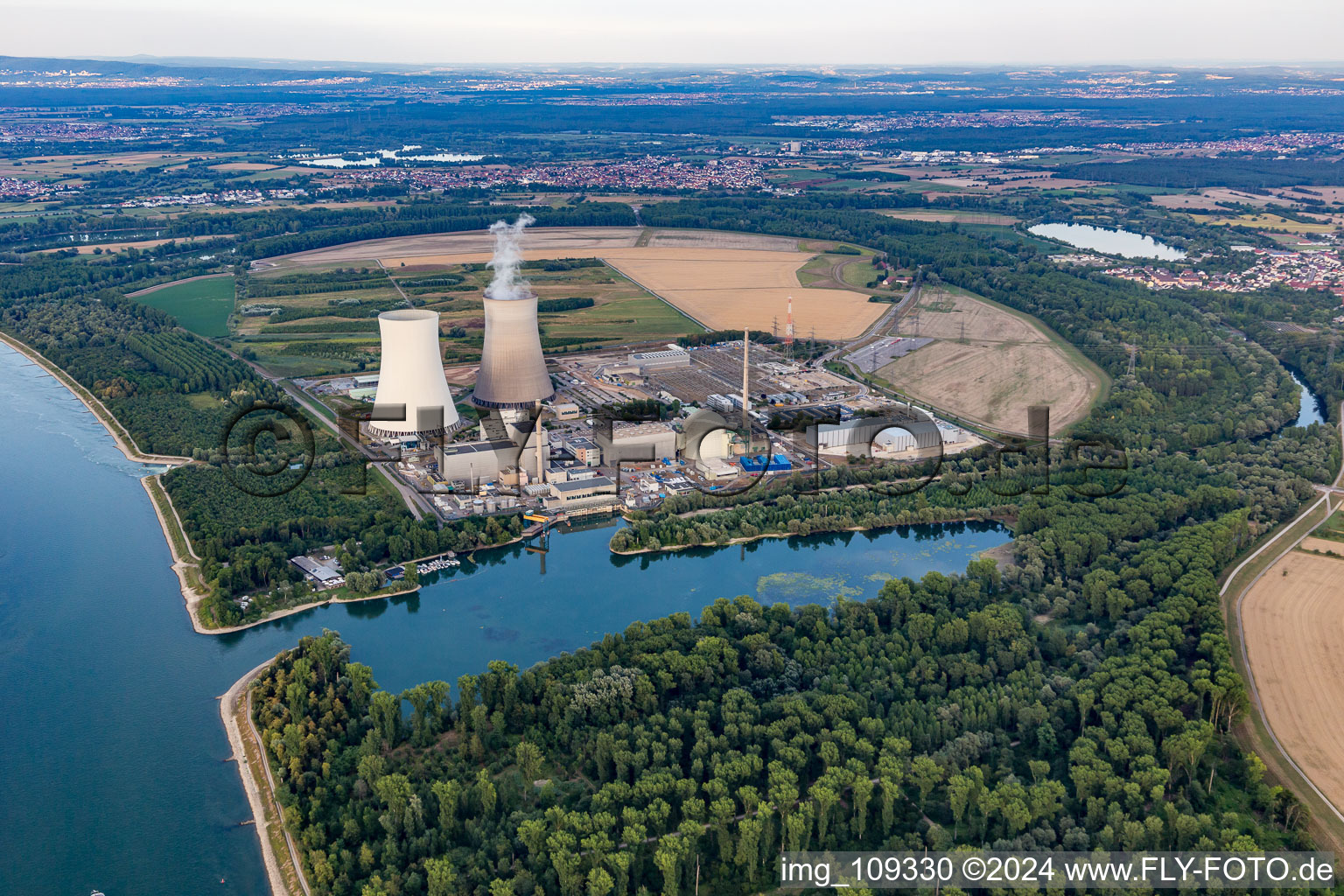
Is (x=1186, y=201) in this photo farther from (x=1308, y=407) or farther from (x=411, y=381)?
(x=411, y=381)

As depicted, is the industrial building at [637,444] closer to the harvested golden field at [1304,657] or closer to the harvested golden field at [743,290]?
the harvested golden field at [1304,657]

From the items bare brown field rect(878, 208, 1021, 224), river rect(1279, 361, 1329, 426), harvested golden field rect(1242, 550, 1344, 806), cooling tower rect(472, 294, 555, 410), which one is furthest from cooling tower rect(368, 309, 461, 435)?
bare brown field rect(878, 208, 1021, 224)

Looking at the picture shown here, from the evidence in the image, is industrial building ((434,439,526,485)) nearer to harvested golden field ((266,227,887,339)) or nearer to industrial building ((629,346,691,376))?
industrial building ((629,346,691,376))

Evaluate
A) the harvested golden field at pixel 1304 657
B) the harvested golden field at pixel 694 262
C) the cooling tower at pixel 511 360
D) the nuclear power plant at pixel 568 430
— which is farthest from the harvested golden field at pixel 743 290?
the harvested golden field at pixel 1304 657

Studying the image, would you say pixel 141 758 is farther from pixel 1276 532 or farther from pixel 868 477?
pixel 1276 532

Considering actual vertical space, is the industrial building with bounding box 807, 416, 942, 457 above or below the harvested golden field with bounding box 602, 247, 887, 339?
below

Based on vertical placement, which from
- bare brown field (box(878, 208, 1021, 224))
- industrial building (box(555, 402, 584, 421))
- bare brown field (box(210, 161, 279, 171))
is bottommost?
industrial building (box(555, 402, 584, 421))
